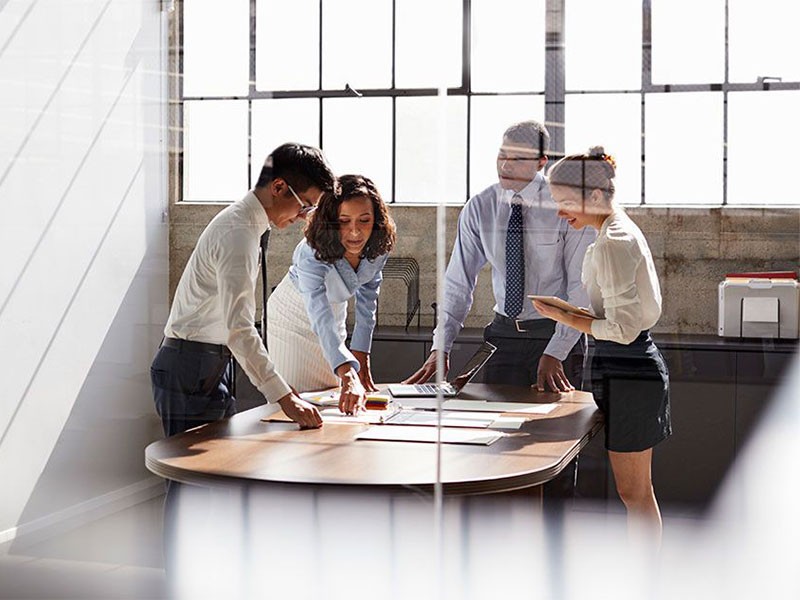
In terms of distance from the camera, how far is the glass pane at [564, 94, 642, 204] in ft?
10.2

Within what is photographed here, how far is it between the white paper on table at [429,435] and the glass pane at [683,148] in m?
0.79

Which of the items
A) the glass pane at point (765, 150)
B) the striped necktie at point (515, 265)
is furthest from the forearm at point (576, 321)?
the glass pane at point (765, 150)

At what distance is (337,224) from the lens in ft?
10.9

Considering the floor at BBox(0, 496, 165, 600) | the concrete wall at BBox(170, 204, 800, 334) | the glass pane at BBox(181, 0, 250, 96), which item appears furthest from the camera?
the floor at BBox(0, 496, 165, 600)

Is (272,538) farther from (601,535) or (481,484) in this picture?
(601,535)

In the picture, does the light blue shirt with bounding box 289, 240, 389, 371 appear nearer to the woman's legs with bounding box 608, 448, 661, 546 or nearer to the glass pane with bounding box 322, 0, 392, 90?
the glass pane with bounding box 322, 0, 392, 90

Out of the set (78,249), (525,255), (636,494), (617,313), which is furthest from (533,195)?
(78,249)

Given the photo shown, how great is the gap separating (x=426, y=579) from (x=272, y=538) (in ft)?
1.57

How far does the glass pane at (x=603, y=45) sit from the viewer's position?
3.16 metres

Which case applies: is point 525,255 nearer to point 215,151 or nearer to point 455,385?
point 455,385

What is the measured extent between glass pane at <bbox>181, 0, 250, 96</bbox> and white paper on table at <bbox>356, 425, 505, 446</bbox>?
1.15 metres

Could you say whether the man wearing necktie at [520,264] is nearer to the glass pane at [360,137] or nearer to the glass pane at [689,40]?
the glass pane at [360,137]

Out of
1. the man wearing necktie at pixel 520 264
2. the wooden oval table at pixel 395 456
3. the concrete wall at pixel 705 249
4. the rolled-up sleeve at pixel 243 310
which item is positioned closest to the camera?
Answer: the wooden oval table at pixel 395 456

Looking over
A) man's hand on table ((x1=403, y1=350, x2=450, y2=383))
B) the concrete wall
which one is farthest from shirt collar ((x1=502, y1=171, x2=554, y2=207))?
man's hand on table ((x1=403, y1=350, x2=450, y2=383))
